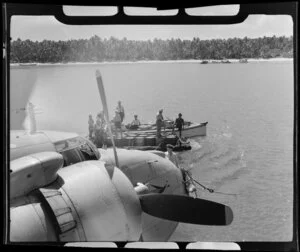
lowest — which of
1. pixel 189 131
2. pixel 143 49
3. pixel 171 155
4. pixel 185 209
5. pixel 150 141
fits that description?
pixel 185 209

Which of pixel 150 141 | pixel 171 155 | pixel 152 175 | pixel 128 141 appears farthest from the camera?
pixel 152 175

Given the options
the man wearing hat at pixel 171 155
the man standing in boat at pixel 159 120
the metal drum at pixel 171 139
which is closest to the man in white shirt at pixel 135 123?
the man standing in boat at pixel 159 120

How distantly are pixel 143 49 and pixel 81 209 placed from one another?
1.08 meters

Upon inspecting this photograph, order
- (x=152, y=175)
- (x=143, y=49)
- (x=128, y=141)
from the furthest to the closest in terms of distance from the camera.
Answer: (x=152, y=175) → (x=128, y=141) → (x=143, y=49)

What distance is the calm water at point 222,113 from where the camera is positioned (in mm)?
2293

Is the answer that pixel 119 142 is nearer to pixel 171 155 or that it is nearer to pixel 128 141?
pixel 128 141

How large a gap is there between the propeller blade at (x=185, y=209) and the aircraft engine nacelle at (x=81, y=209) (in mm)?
105

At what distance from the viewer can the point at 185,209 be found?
263cm

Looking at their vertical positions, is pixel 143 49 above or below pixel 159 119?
above

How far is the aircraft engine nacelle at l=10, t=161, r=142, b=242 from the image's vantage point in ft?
7.25

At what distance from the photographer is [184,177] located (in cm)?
290

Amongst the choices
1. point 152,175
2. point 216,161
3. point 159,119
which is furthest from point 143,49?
point 152,175

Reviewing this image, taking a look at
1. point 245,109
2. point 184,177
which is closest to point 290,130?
point 245,109

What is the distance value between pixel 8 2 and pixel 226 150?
1.68m
